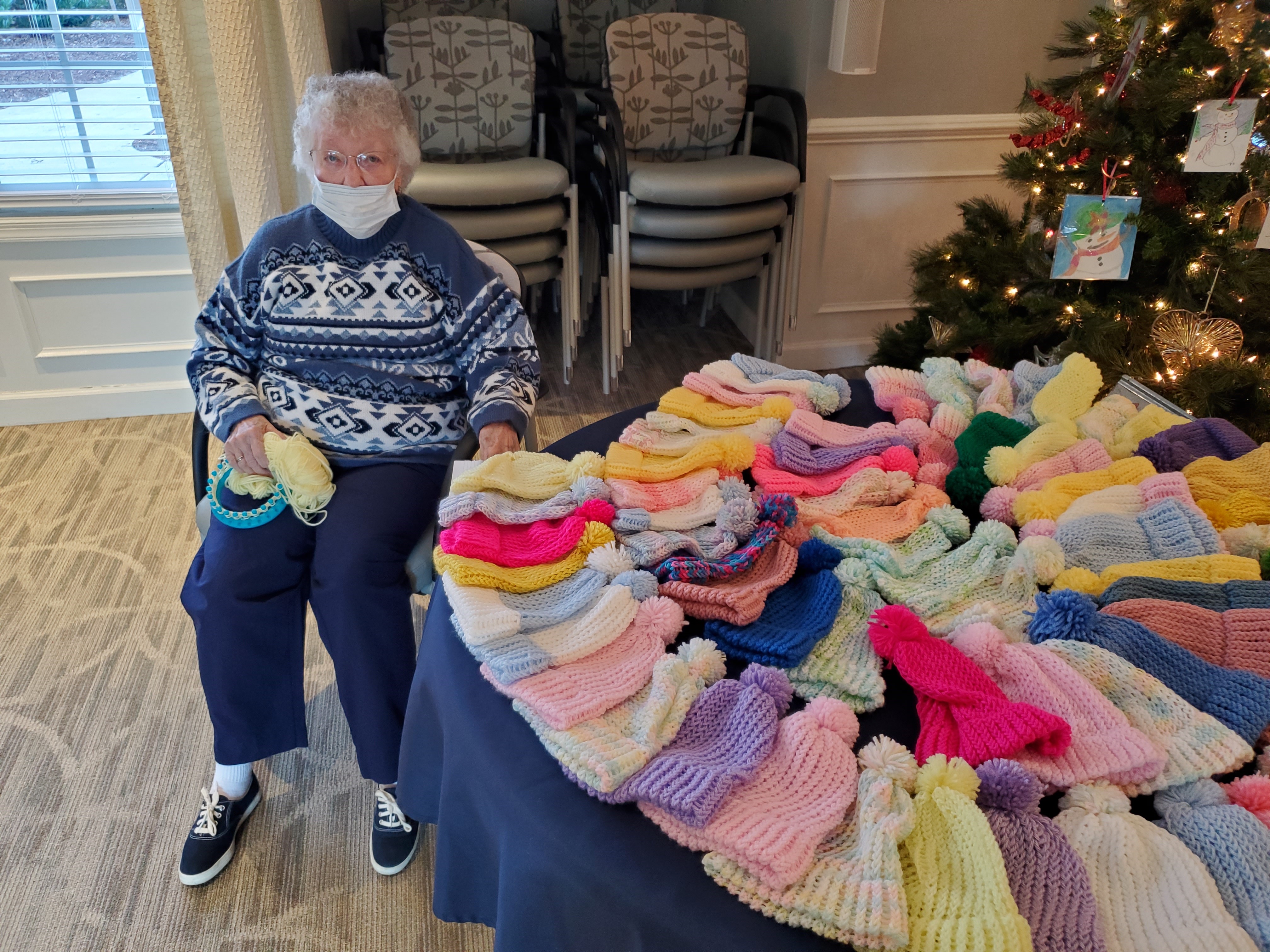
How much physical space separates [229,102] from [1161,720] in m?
2.63

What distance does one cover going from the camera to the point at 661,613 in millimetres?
1058

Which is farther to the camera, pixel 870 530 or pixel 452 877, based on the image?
pixel 870 530

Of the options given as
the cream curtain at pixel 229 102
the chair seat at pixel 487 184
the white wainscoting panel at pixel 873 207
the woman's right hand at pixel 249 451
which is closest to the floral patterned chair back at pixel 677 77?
the white wainscoting panel at pixel 873 207

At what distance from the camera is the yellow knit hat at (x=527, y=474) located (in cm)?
125

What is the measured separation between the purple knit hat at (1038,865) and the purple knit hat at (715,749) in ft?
0.69

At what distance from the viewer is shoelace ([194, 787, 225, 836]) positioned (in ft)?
5.22

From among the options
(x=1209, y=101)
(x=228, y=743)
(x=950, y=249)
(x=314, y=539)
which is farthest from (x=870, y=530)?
(x=950, y=249)

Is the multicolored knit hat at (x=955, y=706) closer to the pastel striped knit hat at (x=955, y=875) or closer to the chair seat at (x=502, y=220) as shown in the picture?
the pastel striped knit hat at (x=955, y=875)

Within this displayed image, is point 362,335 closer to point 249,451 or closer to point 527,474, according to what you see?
point 249,451

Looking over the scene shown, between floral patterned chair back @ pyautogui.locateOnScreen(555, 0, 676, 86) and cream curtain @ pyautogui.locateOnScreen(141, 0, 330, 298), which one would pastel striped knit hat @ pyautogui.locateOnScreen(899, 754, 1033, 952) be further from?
floral patterned chair back @ pyautogui.locateOnScreen(555, 0, 676, 86)

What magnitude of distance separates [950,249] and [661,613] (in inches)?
78.2

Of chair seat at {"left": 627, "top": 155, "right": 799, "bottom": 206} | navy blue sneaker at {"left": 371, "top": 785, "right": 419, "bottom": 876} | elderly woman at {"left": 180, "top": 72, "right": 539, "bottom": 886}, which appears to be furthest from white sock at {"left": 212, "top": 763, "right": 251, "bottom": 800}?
chair seat at {"left": 627, "top": 155, "right": 799, "bottom": 206}

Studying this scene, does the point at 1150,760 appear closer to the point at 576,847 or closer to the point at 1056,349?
the point at 576,847

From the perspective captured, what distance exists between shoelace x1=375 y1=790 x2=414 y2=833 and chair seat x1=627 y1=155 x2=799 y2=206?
6.64 ft
